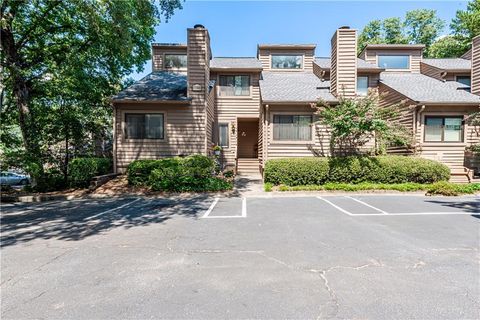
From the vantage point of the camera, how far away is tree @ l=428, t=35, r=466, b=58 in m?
24.0

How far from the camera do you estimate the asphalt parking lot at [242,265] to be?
2449 mm

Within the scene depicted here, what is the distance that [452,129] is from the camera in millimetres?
12203

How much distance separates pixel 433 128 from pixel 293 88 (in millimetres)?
7697

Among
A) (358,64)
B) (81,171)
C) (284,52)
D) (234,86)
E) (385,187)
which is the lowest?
(385,187)

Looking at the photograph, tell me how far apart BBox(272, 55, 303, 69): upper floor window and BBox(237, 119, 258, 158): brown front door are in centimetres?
497

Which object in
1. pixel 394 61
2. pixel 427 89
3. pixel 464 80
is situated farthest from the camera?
pixel 394 61

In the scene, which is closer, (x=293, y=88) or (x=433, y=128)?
(x=433, y=128)

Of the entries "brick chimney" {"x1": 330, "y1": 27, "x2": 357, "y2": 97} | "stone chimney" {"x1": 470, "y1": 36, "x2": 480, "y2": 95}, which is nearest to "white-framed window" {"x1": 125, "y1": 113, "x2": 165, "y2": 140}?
"brick chimney" {"x1": 330, "y1": 27, "x2": 357, "y2": 97}

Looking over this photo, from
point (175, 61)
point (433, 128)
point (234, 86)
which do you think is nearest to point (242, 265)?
point (234, 86)

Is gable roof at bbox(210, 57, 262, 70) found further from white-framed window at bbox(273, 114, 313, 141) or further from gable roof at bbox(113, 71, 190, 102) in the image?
white-framed window at bbox(273, 114, 313, 141)

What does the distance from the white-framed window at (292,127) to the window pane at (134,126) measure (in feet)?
22.5

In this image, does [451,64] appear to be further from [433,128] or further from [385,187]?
[385,187]

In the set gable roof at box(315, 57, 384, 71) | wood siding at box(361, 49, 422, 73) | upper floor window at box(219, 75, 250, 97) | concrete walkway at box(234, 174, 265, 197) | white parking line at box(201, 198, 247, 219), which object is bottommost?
white parking line at box(201, 198, 247, 219)

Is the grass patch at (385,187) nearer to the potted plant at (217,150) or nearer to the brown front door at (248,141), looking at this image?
the potted plant at (217,150)
